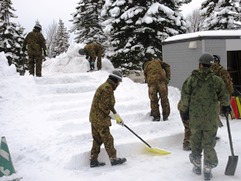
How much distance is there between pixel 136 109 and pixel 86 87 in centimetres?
190

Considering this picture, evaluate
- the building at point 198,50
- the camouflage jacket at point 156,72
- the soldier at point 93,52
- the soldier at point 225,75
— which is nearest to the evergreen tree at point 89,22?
the soldier at point 93,52

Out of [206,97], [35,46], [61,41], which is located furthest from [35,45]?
[61,41]

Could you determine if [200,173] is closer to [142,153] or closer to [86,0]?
[142,153]

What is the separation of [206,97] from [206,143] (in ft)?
2.15

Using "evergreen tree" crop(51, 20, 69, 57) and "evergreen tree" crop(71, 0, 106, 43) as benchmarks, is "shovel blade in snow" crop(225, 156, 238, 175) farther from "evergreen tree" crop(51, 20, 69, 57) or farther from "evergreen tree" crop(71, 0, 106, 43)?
"evergreen tree" crop(51, 20, 69, 57)

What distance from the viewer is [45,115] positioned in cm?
699

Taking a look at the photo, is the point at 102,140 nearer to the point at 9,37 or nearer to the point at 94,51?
the point at 94,51

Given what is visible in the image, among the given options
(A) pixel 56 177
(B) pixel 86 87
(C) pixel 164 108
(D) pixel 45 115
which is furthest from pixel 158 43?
(A) pixel 56 177

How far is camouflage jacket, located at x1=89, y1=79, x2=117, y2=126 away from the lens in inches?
194

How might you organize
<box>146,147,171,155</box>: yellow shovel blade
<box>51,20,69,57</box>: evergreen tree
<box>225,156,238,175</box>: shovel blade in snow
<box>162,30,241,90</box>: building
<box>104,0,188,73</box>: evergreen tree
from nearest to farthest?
<box>225,156,238,175</box>: shovel blade in snow → <box>146,147,171,155</box>: yellow shovel blade → <box>162,30,241,90</box>: building → <box>104,0,188,73</box>: evergreen tree → <box>51,20,69,57</box>: evergreen tree

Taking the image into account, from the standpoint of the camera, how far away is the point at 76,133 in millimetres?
6254

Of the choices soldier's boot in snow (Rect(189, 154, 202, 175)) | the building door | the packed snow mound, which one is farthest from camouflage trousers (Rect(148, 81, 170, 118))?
the packed snow mound

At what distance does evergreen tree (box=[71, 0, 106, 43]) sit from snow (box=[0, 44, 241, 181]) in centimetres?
1335

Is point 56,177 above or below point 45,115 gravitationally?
below
